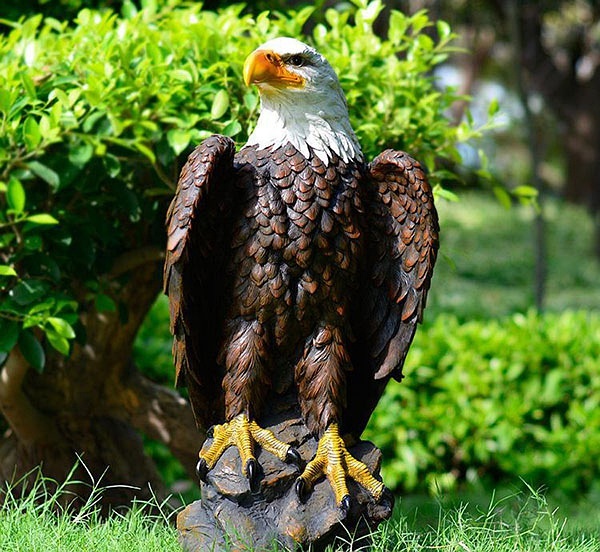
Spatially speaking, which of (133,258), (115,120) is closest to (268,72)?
(115,120)

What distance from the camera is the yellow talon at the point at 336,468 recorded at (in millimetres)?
2615

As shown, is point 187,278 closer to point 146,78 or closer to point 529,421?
point 146,78

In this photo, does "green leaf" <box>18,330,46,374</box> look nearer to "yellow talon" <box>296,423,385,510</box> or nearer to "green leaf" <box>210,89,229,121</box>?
"green leaf" <box>210,89,229,121</box>

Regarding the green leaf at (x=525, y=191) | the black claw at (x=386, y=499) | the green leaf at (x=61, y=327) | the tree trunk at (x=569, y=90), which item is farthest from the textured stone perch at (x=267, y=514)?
Answer: the tree trunk at (x=569, y=90)

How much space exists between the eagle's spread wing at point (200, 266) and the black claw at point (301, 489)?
1.15 ft

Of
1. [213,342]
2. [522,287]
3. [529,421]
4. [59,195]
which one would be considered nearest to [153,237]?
[59,195]

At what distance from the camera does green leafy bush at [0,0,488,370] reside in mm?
3186

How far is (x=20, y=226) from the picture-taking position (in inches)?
133

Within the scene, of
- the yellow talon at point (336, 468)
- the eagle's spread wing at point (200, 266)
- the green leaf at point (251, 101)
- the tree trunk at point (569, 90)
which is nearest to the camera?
the eagle's spread wing at point (200, 266)

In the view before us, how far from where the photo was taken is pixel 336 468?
2.64m

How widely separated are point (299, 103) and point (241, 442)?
3.19 feet

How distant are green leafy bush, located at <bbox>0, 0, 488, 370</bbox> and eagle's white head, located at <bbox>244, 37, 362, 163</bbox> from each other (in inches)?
21.4

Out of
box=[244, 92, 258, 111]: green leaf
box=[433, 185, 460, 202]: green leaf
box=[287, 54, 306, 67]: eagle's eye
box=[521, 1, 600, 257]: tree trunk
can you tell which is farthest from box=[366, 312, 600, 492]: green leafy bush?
box=[521, 1, 600, 257]: tree trunk

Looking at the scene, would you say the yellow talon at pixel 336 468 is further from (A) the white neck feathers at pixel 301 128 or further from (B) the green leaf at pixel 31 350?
(B) the green leaf at pixel 31 350
